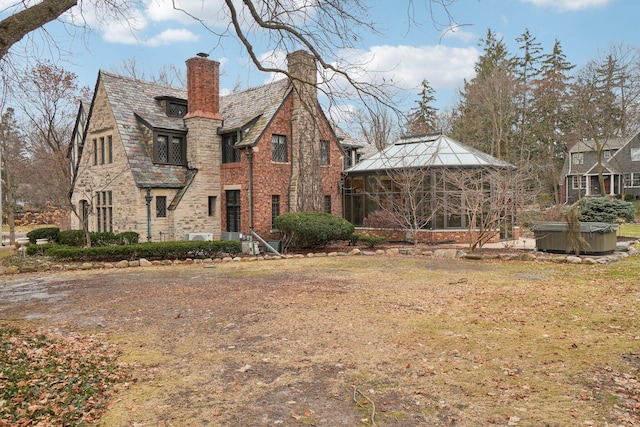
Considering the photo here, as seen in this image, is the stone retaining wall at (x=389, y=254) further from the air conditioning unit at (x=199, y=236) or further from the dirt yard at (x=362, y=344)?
the air conditioning unit at (x=199, y=236)

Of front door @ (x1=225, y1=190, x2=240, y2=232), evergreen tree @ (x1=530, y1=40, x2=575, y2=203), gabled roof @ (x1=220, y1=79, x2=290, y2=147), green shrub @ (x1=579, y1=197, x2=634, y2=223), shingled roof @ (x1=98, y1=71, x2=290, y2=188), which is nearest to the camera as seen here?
shingled roof @ (x1=98, y1=71, x2=290, y2=188)

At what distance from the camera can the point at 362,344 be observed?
19.8 ft

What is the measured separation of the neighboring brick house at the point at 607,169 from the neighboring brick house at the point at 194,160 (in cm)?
3162

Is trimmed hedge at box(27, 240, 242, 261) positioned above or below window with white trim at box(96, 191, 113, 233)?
below

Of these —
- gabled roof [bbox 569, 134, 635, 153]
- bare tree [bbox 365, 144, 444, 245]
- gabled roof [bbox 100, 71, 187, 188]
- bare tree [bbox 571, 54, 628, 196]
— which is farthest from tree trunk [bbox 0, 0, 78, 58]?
gabled roof [bbox 569, 134, 635, 153]

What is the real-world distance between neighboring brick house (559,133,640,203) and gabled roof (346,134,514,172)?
25.1 metres

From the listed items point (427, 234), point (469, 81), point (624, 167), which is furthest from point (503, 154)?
point (427, 234)

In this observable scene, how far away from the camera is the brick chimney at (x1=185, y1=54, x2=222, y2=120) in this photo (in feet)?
64.6

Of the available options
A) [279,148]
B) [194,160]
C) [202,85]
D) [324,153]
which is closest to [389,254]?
[279,148]

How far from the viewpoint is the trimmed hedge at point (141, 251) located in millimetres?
14891

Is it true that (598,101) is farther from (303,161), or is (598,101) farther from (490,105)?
(303,161)

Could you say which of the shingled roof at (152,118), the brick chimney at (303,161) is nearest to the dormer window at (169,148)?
the shingled roof at (152,118)

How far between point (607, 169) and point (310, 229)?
38092 millimetres

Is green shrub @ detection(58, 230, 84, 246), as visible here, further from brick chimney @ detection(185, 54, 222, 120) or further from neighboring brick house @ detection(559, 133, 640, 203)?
neighboring brick house @ detection(559, 133, 640, 203)
